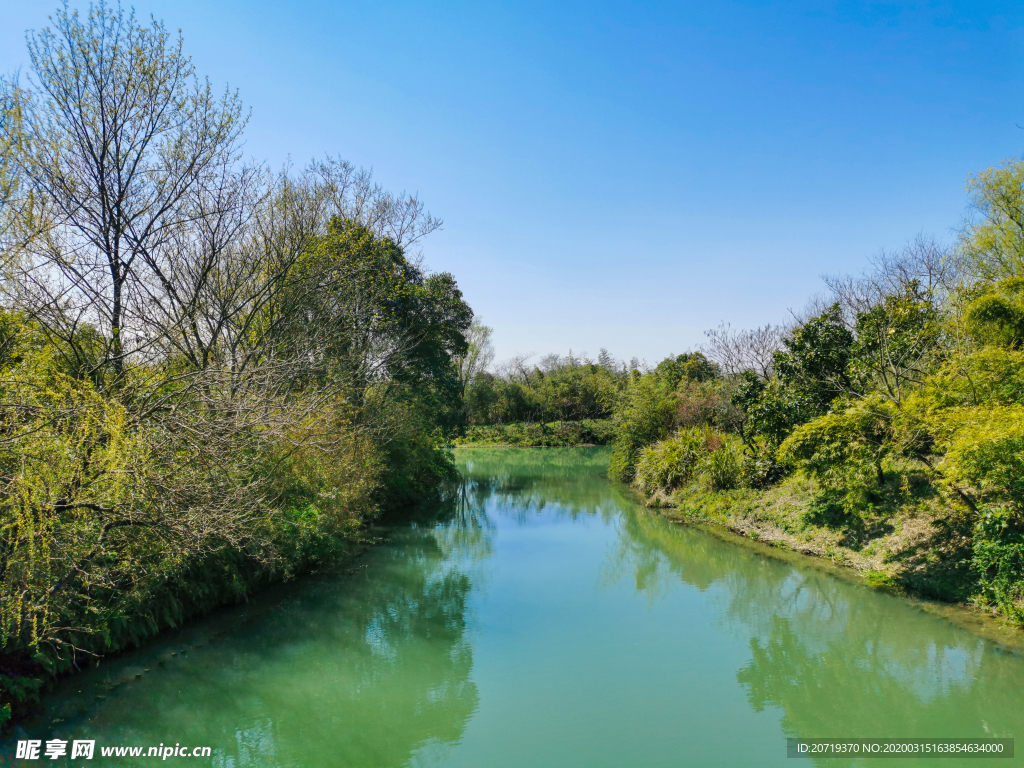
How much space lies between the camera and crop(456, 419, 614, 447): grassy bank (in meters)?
45.1

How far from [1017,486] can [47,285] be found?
14.6 metres

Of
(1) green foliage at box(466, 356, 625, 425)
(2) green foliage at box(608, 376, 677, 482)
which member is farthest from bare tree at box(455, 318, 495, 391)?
(2) green foliage at box(608, 376, 677, 482)

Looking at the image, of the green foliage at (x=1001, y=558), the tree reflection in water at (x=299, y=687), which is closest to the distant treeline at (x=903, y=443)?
the green foliage at (x=1001, y=558)

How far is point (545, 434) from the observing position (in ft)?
151

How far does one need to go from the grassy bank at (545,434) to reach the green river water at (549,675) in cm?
3303

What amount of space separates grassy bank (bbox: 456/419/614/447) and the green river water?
33032 mm

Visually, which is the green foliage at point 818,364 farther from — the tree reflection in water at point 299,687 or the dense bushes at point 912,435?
the tree reflection in water at point 299,687

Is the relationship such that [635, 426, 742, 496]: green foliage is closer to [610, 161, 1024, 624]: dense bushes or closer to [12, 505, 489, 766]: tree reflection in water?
[610, 161, 1024, 624]: dense bushes

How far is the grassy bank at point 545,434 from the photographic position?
148ft

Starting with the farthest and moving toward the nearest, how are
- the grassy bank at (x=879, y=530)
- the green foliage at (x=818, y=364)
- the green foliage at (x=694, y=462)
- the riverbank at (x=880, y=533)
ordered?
the green foliage at (x=694, y=462) → the green foliage at (x=818, y=364) → the grassy bank at (x=879, y=530) → the riverbank at (x=880, y=533)

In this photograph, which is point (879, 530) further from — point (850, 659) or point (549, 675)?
point (549, 675)

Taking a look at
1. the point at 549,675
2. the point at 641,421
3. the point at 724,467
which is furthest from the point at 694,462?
the point at 549,675

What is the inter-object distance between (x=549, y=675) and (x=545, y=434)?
38854 millimetres

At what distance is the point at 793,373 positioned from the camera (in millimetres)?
14695
